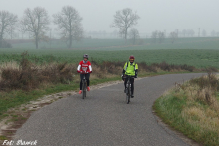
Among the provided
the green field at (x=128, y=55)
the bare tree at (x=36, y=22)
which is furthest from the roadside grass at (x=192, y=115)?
the bare tree at (x=36, y=22)

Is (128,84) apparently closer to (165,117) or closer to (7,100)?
(165,117)

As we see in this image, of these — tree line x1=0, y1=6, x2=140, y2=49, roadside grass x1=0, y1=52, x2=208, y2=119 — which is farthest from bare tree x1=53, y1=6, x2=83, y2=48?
roadside grass x1=0, y1=52, x2=208, y2=119

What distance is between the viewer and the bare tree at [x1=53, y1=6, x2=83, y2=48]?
81.6 meters

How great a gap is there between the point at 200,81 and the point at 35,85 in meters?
9.93

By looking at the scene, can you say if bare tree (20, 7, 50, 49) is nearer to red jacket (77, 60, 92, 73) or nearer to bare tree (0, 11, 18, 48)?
bare tree (0, 11, 18, 48)

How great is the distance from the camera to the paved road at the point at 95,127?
235 inches

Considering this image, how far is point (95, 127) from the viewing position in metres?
7.14

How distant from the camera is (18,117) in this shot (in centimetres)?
824

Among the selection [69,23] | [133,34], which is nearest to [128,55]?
[69,23]

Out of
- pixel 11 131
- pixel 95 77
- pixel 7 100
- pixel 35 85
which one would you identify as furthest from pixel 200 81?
pixel 11 131

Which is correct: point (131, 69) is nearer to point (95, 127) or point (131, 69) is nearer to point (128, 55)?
point (95, 127)

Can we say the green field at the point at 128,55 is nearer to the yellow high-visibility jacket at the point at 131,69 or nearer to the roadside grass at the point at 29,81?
the roadside grass at the point at 29,81

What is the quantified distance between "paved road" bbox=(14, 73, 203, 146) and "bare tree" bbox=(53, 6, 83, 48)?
7283 centimetres

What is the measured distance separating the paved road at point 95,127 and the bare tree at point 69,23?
72.8 m
